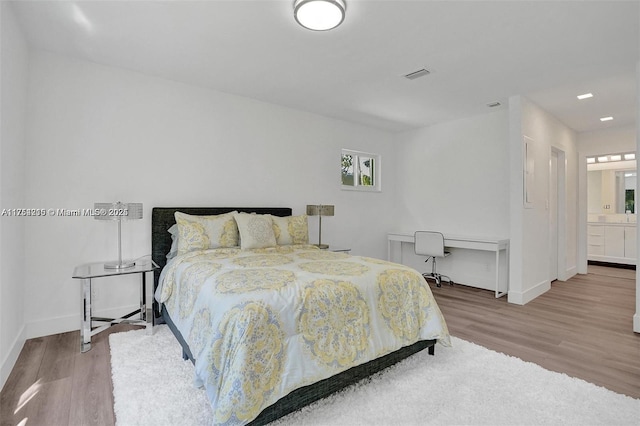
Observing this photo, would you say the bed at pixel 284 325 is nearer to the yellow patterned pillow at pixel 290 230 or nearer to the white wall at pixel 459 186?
the yellow patterned pillow at pixel 290 230

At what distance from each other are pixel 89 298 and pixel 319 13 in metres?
2.74

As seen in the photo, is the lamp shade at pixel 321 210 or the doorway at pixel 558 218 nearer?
the lamp shade at pixel 321 210

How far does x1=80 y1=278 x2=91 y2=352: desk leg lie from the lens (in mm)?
2516

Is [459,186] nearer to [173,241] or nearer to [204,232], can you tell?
[204,232]

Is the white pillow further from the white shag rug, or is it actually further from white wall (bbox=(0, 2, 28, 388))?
white wall (bbox=(0, 2, 28, 388))

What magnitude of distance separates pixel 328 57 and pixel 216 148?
5.49 ft

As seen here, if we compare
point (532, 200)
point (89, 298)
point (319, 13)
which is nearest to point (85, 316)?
point (89, 298)

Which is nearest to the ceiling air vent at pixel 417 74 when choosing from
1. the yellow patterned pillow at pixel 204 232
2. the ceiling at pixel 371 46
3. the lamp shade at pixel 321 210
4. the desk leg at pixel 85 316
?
the ceiling at pixel 371 46

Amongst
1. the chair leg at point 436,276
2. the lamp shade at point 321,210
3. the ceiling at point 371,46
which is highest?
the ceiling at point 371,46

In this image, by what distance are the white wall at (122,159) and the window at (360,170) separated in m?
1.04

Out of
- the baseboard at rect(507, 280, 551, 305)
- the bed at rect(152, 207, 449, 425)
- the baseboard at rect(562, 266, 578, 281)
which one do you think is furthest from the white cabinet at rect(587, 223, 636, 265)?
the bed at rect(152, 207, 449, 425)

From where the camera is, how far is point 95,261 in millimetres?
3066

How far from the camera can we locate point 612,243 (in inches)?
254

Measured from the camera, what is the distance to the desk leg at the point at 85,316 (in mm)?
2516
